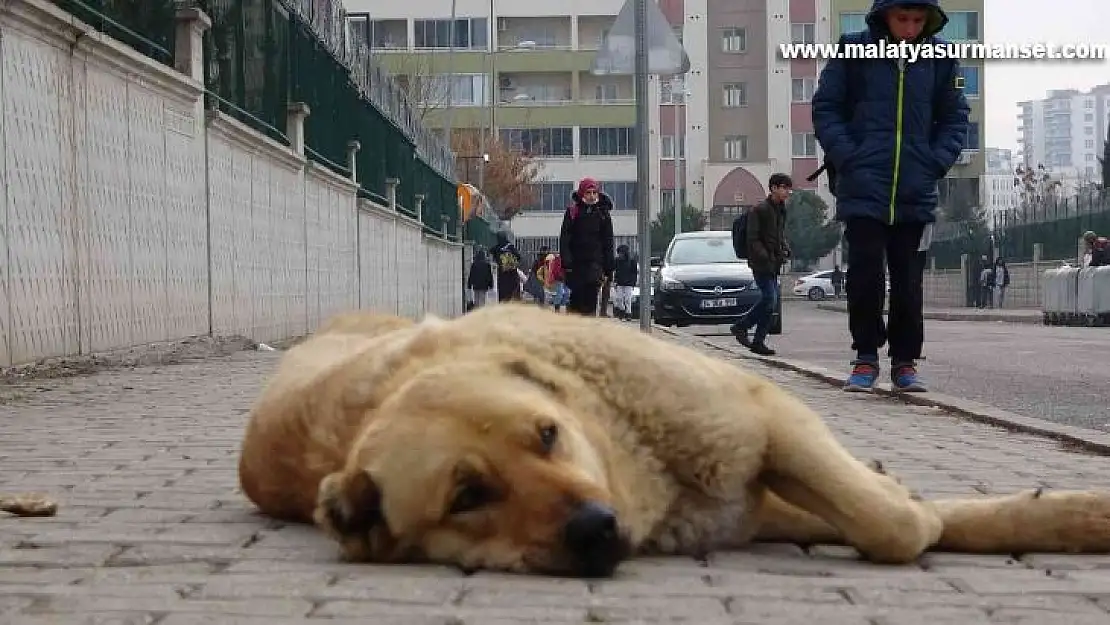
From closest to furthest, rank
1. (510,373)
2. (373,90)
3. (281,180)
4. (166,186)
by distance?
(510,373), (166,186), (281,180), (373,90)

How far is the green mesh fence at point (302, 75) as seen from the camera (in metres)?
13.3

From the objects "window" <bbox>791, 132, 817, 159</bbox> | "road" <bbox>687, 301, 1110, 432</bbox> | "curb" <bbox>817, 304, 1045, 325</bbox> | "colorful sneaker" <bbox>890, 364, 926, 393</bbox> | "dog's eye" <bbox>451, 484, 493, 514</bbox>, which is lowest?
"curb" <bbox>817, 304, 1045, 325</bbox>

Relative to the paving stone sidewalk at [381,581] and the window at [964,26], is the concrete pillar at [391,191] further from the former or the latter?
the window at [964,26]

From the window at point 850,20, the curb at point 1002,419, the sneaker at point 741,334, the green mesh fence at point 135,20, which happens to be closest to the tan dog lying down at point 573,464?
the curb at point 1002,419

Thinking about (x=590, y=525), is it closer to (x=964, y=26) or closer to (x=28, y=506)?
(x=28, y=506)

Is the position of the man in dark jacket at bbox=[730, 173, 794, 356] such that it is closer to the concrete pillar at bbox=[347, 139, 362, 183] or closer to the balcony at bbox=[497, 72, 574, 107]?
the concrete pillar at bbox=[347, 139, 362, 183]

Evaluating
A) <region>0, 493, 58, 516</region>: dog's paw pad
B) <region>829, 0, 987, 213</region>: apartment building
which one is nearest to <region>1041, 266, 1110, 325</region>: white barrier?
<region>0, 493, 58, 516</region>: dog's paw pad

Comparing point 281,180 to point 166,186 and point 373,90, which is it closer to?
point 166,186

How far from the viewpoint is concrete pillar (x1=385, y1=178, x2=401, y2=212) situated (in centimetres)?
2845

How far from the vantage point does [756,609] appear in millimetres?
3174

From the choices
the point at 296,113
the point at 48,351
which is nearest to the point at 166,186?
the point at 48,351

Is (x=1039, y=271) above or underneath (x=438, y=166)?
underneath

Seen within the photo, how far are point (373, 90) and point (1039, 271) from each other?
23.6 m

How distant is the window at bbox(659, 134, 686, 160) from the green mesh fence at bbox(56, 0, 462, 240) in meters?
56.9
